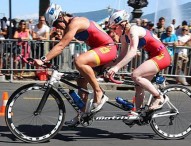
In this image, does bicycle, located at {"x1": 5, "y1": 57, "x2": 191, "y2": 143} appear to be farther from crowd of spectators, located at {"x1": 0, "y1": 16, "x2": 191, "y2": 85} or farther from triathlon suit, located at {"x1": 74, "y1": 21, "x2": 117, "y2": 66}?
crowd of spectators, located at {"x1": 0, "y1": 16, "x2": 191, "y2": 85}

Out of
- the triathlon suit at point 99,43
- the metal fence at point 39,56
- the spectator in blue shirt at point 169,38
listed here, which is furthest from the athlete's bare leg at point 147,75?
the spectator in blue shirt at point 169,38

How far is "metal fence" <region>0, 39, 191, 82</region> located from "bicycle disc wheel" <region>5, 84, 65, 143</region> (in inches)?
275

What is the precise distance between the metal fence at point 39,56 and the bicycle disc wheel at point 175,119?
255 inches

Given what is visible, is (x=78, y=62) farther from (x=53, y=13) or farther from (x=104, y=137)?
(x=104, y=137)

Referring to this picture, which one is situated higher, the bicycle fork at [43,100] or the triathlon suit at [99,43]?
the triathlon suit at [99,43]

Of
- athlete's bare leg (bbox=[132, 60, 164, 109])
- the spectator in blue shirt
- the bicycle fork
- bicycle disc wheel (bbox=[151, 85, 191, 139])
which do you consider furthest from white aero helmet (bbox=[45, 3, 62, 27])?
the spectator in blue shirt

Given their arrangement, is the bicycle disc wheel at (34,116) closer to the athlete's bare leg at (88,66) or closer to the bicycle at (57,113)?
the bicycle at (57,113)

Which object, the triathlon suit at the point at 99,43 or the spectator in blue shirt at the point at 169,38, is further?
the spectator in blue shirt at the point at 169,38

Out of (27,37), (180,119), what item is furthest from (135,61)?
(180,119)

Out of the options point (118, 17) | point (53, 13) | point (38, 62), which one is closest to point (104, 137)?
point (38, 62)

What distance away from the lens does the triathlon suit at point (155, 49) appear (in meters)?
6.67

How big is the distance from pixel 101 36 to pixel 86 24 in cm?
30

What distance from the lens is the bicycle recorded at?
6.50m

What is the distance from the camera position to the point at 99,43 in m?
6.73
